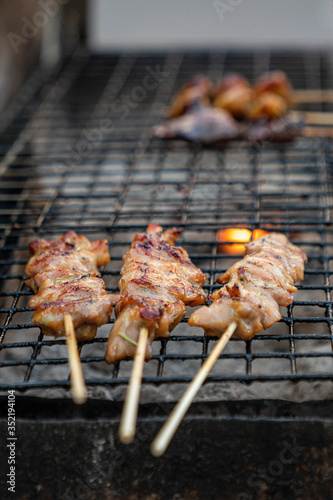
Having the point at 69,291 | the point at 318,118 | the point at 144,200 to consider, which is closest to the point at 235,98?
the point at 318,118

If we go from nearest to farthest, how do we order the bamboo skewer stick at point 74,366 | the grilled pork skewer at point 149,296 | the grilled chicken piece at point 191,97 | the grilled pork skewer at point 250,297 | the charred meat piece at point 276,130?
1. the bamboo skewer stick at point 74,366
2. the grilled pork skewer at point 149,296
3. the grilled pork skewer at point 250,297
4. the charred meat piece at point 276,130
5. the grilled chicken piece at point 191,97

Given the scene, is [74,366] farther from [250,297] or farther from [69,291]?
[250,297]

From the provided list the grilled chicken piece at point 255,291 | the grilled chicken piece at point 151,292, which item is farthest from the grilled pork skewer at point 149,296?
the grilled chicken piece at point 255,291

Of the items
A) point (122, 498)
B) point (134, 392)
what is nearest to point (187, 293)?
point (134, 392)

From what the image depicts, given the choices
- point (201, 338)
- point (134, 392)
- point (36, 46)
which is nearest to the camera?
point (134, 392)

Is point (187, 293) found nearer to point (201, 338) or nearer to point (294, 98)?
point (201, 338)

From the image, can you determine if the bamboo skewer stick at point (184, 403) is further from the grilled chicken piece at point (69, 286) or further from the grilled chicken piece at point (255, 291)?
the grilled chicken piece at point (69, 286)
